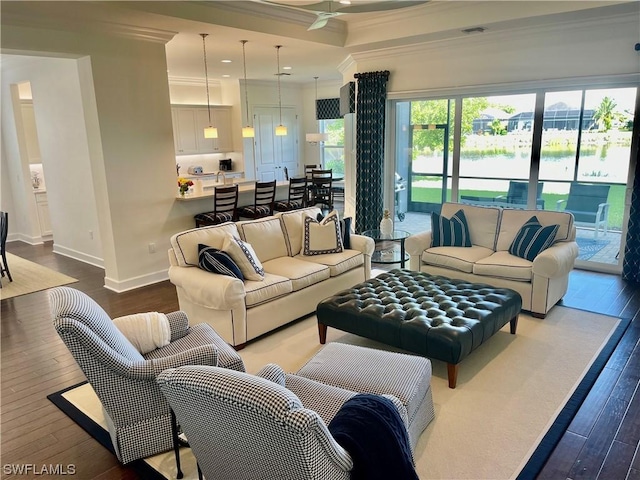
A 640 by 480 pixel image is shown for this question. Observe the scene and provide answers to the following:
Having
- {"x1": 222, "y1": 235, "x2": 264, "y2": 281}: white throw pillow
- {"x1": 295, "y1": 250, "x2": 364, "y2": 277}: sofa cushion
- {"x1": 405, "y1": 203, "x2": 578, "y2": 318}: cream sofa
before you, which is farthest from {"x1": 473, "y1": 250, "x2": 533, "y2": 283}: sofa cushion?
{"x1": 222, "y1": 235, "x2": 264, "y2": 281}: white throw pillow

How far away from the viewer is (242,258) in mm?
3977

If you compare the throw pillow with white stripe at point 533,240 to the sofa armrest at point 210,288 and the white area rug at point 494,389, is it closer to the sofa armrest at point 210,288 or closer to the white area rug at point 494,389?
the white area rug at point 494,389

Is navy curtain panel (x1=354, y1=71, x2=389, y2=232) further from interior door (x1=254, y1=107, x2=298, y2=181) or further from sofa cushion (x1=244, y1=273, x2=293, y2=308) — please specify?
interior door (x1=254, y1=107, x2=298, y2=181)

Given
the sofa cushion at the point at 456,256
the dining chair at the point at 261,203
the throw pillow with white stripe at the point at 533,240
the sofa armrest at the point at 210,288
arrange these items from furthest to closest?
the dining chair at the point at 261,203 < the sofa cushion at the point at 456,256 < the throw pillow with white stripe at the point at 533,240 < the sofa armrest at the point at 210,288

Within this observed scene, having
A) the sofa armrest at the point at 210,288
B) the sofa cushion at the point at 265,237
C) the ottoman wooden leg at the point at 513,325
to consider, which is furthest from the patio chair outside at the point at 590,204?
the sofa armrest at the point at 210,288

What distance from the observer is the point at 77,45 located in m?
4.71

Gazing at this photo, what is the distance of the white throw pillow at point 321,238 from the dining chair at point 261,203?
1979mm

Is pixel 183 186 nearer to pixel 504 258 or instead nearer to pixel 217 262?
pixel 217 262

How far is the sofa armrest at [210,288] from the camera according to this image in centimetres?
359

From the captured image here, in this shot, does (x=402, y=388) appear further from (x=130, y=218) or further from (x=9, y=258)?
(x=9, y=258)

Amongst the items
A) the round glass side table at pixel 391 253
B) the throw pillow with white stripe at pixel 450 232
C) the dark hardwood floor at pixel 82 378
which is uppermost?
the throw pillow with white stripe at pixel 450 232

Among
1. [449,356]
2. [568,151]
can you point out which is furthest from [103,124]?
[568,151]

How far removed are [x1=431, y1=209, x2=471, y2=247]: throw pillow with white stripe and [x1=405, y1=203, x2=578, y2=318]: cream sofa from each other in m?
0.08

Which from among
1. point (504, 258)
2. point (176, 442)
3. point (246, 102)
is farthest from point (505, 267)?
point (246, 102)
